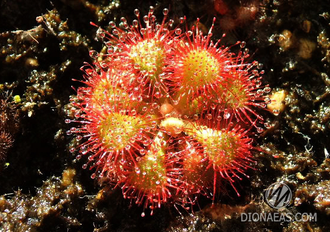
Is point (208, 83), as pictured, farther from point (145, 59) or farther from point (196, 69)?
point (145, 59)

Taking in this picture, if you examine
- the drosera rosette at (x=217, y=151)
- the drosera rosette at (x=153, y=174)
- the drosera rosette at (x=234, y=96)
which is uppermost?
the drosera rosette at (x=234, y=96)

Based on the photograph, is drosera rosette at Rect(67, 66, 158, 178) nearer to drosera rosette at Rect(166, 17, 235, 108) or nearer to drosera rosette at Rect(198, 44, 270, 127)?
drosera rosette at Rect(166, 17, 235, 108)

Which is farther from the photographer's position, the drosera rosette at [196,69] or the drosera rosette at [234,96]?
the drosera rosette at [234,96]

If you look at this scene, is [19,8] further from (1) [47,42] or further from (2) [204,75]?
(2) [204,75]

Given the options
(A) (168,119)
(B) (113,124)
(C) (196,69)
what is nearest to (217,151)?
(A) (168,119)

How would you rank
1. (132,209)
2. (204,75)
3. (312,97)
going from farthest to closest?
(312,97)
(132,209)
(204,75)

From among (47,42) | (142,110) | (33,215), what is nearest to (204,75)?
(142,110)

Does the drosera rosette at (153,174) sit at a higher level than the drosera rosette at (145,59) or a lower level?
lower

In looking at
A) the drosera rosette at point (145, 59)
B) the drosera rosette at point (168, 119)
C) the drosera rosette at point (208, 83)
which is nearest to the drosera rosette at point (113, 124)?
the drosera rosette at point (168, 119)

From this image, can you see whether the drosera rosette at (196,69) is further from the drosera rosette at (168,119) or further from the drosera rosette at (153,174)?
the drosera rosette at (153,174)

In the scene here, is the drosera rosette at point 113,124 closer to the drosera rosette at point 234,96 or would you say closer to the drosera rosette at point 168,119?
the drosera rosette at point 168,119

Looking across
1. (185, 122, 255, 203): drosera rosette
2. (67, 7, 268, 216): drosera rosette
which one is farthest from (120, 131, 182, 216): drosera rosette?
(185, 122, 255, 203): drosera rosette
